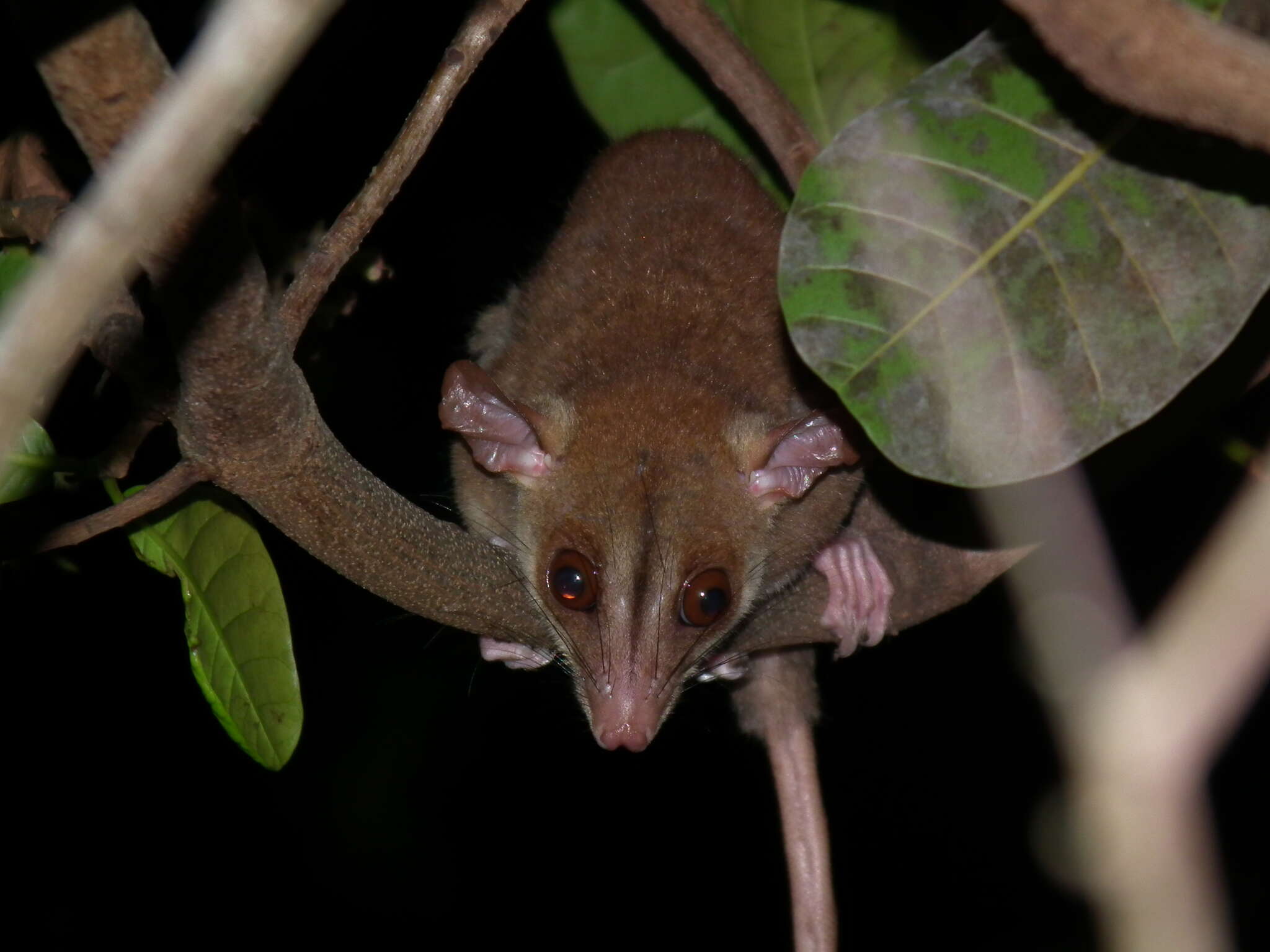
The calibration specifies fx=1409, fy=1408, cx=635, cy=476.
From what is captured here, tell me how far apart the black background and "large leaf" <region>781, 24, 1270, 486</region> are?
1296 mm

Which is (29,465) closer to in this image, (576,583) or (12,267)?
(12,267)

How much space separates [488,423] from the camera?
10.1ft

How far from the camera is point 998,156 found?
218cm

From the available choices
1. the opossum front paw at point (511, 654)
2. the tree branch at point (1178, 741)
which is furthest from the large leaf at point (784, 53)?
the tree branch at point (1178, 741)

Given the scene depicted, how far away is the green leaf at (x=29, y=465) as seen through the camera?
2535 mm

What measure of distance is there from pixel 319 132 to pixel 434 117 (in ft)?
6.54

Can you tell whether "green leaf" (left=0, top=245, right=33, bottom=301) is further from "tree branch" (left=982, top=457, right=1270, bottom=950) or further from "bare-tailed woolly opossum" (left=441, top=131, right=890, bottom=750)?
"tree branch" (left=982, top=457, right=1270, bottom=950)

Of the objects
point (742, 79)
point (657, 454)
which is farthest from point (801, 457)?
point (742, 79)

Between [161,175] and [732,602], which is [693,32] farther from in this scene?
[161,175]

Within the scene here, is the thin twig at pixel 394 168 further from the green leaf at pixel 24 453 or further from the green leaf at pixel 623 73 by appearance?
the green leaf at pixel 623 73

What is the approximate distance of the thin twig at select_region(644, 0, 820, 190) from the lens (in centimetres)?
304

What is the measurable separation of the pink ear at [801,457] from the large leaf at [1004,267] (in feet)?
2.59

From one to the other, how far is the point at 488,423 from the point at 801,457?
69 centimetres

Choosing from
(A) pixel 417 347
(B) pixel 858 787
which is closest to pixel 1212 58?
(A) pixel 417 347
